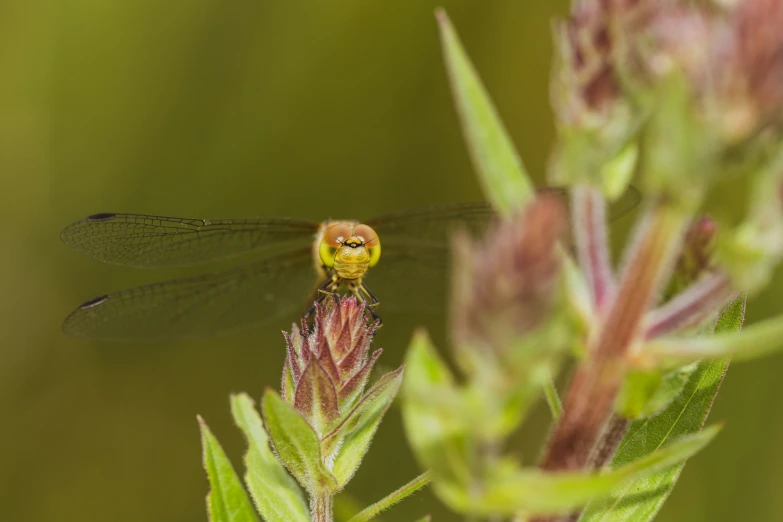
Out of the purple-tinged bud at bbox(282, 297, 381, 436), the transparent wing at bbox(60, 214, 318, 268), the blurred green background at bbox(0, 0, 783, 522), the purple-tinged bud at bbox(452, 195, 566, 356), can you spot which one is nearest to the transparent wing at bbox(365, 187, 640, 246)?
the transparent wing at bbox(60, 214, 318, 268)

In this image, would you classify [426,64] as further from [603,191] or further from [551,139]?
[603,191]

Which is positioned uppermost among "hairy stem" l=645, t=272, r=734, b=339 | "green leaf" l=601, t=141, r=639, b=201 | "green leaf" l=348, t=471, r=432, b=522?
"green leaf" l=601, t=141, r=639, b=201

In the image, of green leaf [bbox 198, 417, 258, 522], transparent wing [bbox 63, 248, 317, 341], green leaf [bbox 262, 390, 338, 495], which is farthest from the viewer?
transparent wing [bbox 63, 248, 317, 341]

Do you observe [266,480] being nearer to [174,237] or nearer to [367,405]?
[367,405]

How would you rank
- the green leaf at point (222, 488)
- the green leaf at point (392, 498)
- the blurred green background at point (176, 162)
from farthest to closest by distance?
the blurred green background at point (176, 162), the green leaf at point (222, 488), the green leaf at point (392, 498)

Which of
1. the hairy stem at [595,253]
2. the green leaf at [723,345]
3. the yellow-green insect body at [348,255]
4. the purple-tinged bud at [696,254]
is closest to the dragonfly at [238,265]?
the yellow-green insect body at [348,255]

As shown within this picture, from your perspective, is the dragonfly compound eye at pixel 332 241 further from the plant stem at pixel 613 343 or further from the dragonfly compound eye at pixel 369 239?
the plant stem at pixel 613 343

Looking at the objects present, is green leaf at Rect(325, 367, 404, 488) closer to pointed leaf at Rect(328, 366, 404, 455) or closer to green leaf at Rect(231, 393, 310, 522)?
pointed leaf at Rect(328, 366, 404, 455)
